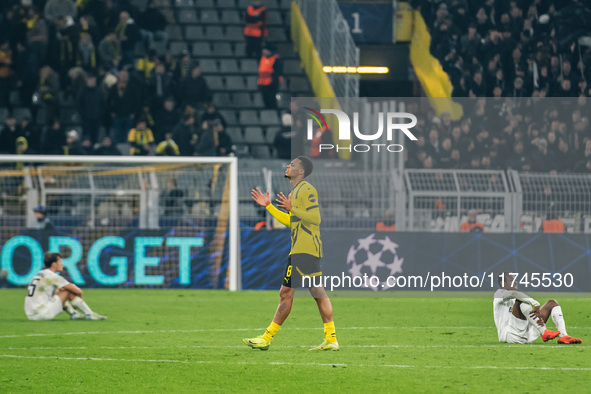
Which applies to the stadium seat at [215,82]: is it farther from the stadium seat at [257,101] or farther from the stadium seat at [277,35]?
the stadium seat at [277,35]

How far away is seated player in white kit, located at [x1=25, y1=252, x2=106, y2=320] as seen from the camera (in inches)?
528

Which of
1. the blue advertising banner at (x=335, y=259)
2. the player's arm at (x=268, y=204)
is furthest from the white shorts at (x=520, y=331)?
the blue advertising banner at (x=335, y=259)

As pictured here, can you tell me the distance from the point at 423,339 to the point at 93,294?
806 cm

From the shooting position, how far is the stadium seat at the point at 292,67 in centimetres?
2708

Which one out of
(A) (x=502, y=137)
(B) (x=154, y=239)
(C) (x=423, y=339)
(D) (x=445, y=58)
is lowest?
(C) (x=423, y=339)

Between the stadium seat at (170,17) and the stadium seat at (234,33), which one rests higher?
the stadium seat at (170,17)

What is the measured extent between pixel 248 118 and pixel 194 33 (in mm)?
3112

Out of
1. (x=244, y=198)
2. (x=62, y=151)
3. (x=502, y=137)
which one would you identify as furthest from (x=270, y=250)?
(x=62, y=151)

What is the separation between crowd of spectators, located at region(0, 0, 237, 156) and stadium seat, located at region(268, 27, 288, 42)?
227 cm

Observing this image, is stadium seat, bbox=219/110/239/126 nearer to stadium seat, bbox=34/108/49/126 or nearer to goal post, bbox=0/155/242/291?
stadium seat, bbox=34/108/49/126

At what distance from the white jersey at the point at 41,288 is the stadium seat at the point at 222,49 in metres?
14.6

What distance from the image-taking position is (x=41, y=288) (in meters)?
13.6

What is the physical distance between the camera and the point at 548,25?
25188mm

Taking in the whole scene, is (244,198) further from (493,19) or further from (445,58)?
(493,19)
